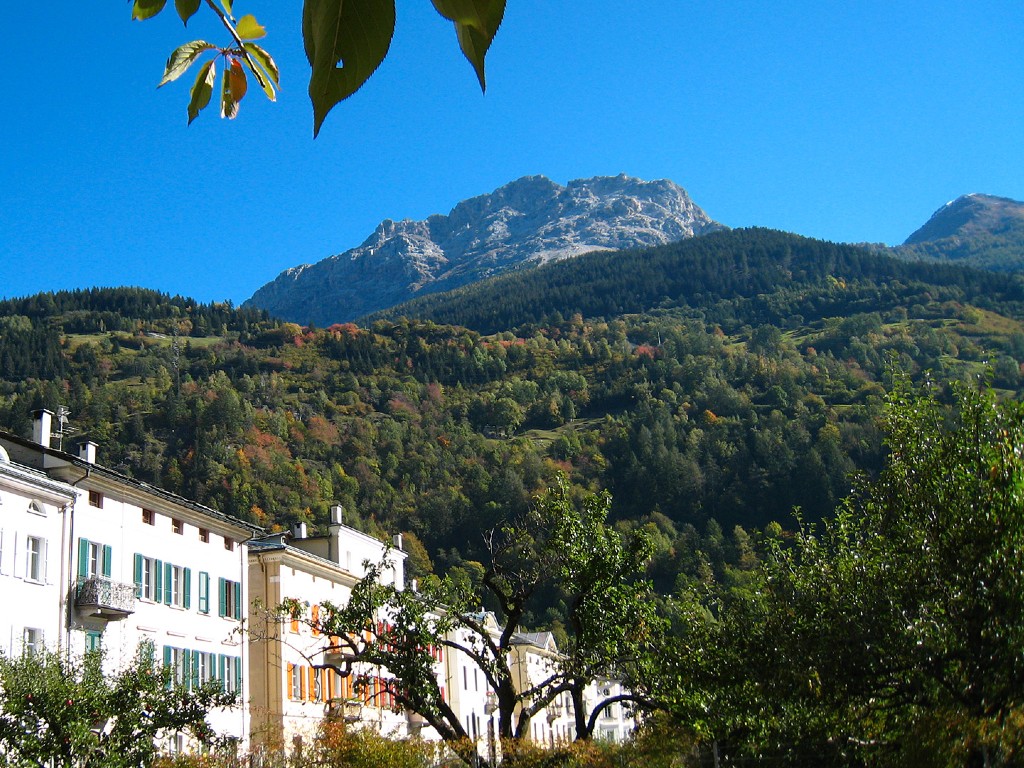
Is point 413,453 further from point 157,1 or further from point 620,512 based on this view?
point 157,1

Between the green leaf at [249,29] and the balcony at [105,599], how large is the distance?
101 feet

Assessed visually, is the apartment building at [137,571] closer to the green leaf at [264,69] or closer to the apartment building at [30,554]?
the apartment building at [30,554]

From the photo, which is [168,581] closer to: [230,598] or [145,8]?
[230,598]

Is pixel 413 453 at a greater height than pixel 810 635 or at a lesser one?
greater

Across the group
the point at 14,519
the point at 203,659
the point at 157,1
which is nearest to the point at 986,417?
the point at 157,1

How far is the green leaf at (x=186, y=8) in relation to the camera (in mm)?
1919

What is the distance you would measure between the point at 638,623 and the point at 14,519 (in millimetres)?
16775

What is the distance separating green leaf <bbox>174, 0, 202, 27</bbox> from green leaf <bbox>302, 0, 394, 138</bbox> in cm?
55

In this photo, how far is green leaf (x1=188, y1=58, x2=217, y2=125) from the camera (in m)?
2.55

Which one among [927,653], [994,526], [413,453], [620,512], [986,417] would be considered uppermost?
[413,453]

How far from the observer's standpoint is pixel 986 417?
17.0m

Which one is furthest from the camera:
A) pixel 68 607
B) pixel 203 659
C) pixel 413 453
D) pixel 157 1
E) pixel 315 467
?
pixel 413 453

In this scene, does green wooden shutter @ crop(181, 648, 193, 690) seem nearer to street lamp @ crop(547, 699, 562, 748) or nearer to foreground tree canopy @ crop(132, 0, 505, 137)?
foreground tree canopy @ crop(132, 0, 505, 137)

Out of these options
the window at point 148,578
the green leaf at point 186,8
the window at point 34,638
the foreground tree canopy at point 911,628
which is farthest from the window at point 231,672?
the green leaf at point 186,8
